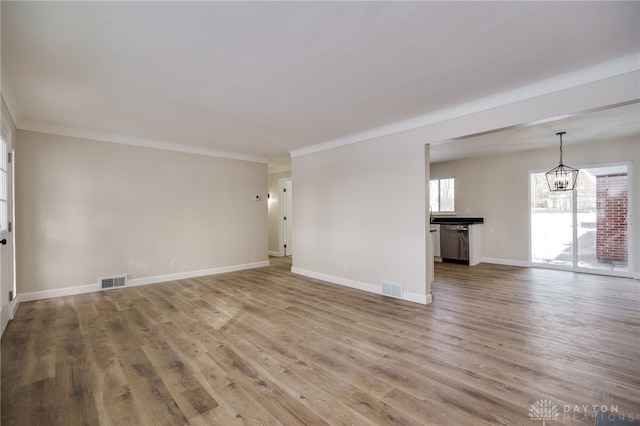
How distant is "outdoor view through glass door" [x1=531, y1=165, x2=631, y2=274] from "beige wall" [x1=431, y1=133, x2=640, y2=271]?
19cm

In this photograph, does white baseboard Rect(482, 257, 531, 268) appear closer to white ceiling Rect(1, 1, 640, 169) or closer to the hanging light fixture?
the hanging light fixture

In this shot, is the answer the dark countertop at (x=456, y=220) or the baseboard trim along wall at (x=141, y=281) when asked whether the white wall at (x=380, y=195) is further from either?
the dark countertop at (x=456, y=220)

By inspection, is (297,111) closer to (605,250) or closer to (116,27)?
(116,27)

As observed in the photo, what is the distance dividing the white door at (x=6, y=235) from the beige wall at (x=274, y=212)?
5.37 meters

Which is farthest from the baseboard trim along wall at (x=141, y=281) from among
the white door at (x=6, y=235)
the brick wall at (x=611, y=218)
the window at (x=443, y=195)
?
the brick wall at (x=611, y=218)

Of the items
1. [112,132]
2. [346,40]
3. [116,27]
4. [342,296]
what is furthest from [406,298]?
[112,132]

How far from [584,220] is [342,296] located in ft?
17.3

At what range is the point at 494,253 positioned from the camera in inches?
267

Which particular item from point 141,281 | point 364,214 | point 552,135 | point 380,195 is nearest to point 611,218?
point 552,135

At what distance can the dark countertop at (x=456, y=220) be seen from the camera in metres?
6.73

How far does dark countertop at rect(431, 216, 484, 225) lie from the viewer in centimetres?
673

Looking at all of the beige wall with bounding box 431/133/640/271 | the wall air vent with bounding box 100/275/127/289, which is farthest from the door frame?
the beige wall with bounding box 431/133/640/271

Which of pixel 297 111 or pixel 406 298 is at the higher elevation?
pixel 297 111

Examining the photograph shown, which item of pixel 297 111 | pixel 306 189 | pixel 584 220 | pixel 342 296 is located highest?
pixel 297 111
